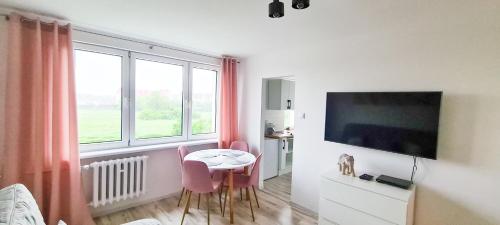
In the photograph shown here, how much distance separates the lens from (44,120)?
7.47ft

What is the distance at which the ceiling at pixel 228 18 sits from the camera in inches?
73.7

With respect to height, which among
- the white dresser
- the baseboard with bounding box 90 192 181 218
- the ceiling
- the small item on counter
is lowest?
the baseboard with bounding box 90 192 181 218

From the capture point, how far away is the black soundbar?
2.04m

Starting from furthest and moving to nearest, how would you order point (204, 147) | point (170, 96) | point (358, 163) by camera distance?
1. point (204, 147)
2. point (170, 96)
3. point (358, 163)

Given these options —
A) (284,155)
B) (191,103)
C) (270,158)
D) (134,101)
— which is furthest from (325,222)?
(134,101)

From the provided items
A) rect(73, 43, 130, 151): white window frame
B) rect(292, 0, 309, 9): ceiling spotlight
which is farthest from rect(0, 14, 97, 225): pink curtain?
rect(292, 0, 309, 9): ceiling spotlight

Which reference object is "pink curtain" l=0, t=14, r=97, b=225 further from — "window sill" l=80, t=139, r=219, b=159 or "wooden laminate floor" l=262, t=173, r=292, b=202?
"wooden laminate floor" l=262, t=173, r=292, b=202

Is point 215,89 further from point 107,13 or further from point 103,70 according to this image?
point 107,13

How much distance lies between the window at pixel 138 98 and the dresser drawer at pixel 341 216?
90.8 inches

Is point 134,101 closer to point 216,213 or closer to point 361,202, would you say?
point 216,213

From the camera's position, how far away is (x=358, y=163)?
256cm

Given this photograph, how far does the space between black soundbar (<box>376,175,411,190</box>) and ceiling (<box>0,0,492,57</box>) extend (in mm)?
1545

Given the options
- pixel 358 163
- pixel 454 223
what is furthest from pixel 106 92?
pixel 454 223

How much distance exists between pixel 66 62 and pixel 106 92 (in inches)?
23.5
